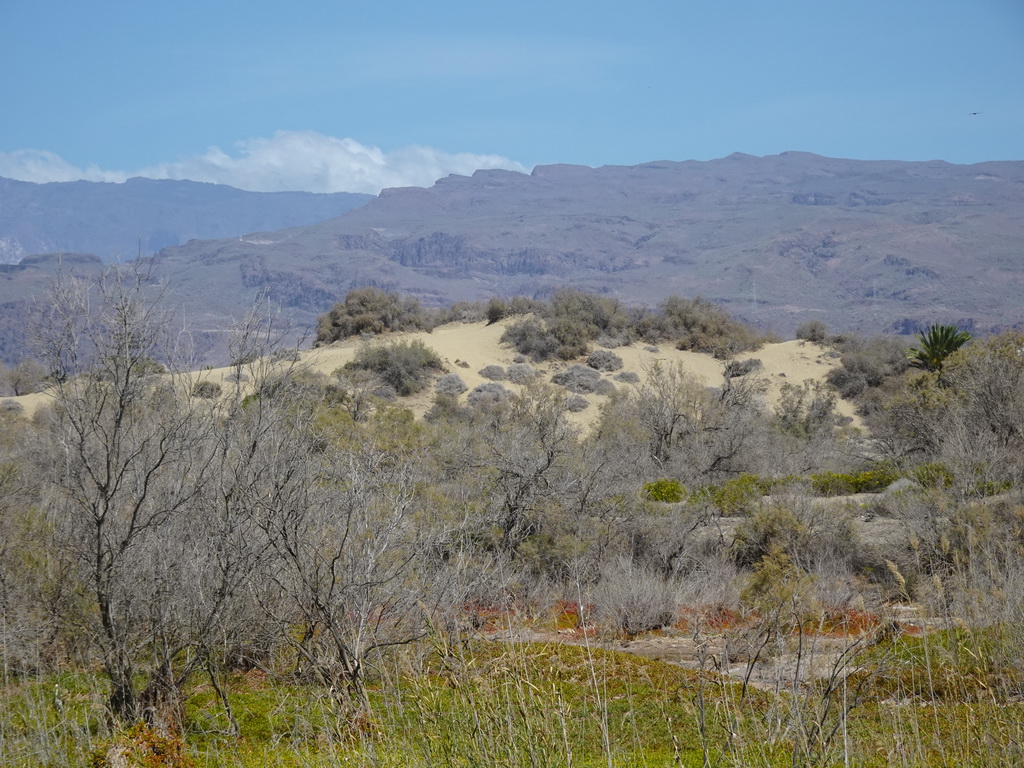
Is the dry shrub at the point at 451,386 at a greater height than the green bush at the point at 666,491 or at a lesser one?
greater

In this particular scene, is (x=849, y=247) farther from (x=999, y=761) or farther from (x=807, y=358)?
(x=999, y=761)

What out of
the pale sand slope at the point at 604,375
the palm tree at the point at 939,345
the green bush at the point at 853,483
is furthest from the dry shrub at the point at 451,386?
the palm tree at the point at 939,345

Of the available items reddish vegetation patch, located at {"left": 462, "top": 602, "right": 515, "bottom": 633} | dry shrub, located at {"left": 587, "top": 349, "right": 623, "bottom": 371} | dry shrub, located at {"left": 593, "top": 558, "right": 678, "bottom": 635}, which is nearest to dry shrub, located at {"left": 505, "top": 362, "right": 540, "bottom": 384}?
dry shrub, located at {"left": 587, "top": 349, "right": 623, "bottom": 371}

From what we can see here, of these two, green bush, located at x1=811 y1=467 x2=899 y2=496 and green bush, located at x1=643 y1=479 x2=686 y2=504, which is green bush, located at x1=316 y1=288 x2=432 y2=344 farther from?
green bush, located at x1=811 y1=467 x2=899 y2=496

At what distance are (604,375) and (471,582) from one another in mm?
25500

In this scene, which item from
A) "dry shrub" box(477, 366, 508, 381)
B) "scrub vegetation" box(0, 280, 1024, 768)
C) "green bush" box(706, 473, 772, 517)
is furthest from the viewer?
"dry shrub" box(477, 366, 508, 381)

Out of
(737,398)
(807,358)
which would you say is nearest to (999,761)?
(737,398)

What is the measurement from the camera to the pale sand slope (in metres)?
32.0

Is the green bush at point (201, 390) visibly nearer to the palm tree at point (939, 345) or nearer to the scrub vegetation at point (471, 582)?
the scrub vegetation at point (471, 582)

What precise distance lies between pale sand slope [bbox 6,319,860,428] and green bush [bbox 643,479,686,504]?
11.8m

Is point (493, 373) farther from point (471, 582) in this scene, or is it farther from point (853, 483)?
point (471, 582)

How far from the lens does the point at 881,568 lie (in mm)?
13547

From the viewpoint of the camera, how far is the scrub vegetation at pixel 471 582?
4.55 m

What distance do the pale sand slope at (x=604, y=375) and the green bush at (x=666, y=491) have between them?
38.7 ft
